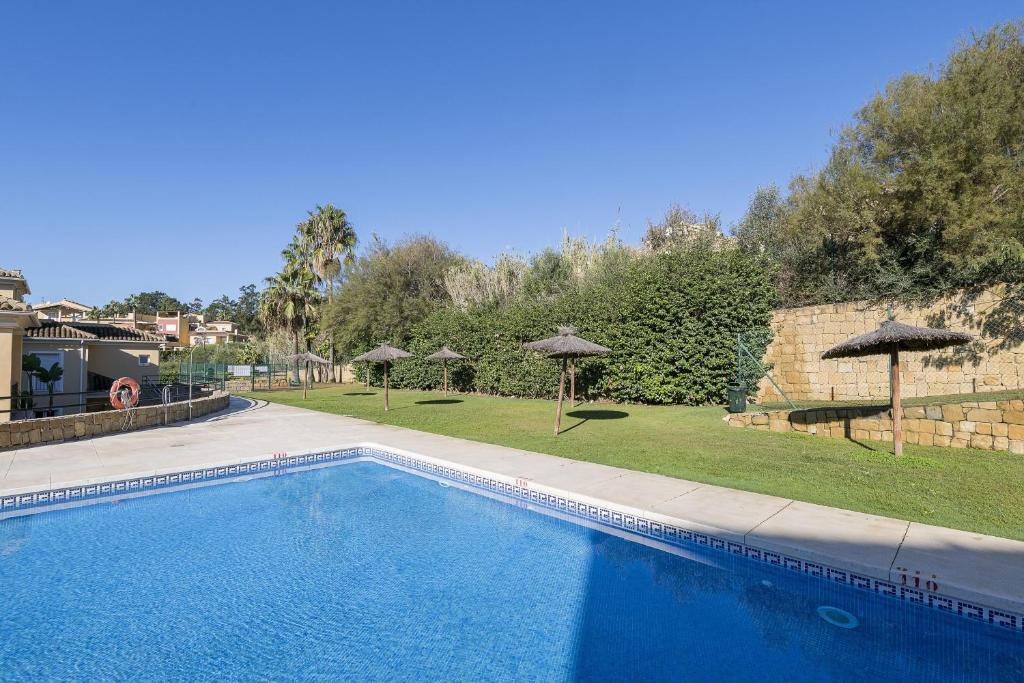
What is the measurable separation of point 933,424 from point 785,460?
121 inches

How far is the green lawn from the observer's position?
225 inches

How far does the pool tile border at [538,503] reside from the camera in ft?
12.6

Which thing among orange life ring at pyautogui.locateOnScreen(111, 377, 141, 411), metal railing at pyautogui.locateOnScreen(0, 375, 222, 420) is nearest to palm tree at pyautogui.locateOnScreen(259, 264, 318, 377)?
metal railing at pyautogui.locateOnScreen(0, 375, 222, 420)

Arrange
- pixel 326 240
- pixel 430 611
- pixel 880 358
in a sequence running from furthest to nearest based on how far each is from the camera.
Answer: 1. pixel 326 240
2. pixel 880 358
3. pixel 430 611

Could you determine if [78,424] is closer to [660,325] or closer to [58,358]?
[58,358]

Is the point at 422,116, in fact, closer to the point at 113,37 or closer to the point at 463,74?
the point at 463,74

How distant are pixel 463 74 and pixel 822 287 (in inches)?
603

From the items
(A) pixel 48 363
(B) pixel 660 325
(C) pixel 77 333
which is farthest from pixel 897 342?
(A) pixel 48 363

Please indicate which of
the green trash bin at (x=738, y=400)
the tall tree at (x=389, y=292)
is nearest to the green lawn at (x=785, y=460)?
the green trash bin at (x=738, y=400)

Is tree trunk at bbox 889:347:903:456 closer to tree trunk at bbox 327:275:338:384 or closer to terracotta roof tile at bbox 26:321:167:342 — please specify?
terracotta roof tile at bbox 26:321:167:342

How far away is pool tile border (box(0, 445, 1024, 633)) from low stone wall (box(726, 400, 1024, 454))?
6.25 m

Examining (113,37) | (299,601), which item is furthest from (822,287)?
(113,37)

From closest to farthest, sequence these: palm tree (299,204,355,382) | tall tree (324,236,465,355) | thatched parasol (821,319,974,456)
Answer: thatched parasol (821,319,974,456) < tall tree (324,236,465,355) < palm tree (299,204,355,382)

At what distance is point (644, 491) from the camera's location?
646 cm
